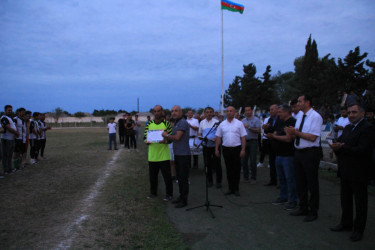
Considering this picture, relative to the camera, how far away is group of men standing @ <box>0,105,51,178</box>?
29.5 feet

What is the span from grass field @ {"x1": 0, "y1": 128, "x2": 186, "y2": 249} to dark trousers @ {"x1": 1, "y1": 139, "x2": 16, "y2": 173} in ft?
1.15

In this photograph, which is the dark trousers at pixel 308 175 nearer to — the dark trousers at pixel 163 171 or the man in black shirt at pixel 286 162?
the man in black shirt at pixel 286 162

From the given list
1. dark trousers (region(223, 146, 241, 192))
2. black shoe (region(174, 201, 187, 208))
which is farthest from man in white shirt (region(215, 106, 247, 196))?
black shoe (region(174, 201, 187, 208))

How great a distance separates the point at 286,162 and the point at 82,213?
4.04 meters

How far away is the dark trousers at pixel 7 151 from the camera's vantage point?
9.04 m

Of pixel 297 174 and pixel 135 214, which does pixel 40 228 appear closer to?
pixel 135 214

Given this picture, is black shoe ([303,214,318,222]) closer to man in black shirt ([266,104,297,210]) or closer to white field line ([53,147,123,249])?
man in black shirt ([266,104,297,210])

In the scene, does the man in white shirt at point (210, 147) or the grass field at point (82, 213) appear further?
the man in white shirt at point (210, 147)

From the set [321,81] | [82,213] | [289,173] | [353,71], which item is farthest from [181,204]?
[321,81]

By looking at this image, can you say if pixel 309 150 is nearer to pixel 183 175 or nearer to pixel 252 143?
pixel 183 175

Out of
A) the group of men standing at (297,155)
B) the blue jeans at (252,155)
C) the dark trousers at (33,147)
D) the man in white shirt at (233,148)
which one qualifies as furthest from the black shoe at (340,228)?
the dark trousers at (33,147)

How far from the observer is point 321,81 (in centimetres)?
3434

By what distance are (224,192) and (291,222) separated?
7.65 feet

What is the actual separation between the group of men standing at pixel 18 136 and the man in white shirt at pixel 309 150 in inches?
329
